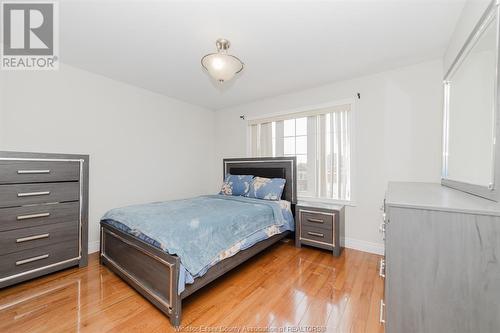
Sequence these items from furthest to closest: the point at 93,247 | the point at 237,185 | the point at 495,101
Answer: the point at 237,185 < the point at 93,247 < the point at 495,101

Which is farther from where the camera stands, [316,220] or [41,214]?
[316,220]

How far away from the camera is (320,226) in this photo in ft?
9.23

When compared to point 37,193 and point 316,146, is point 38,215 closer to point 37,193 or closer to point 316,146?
point 37,193

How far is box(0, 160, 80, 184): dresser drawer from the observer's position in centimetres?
195

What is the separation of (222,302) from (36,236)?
74.7 inches

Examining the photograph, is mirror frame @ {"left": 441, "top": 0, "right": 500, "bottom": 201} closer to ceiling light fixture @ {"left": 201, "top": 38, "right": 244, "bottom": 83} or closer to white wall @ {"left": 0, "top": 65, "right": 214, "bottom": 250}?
ceiling light fixture @ {"left": 201, "top": 38, "right": 244, "bottom": 83}

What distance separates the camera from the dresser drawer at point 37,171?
1.95m

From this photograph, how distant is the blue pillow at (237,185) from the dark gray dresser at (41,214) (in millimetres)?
1874

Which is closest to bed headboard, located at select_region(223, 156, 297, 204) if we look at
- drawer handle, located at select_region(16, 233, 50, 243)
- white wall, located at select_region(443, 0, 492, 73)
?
white wall, located at select_region(443, 0, 492, 73)

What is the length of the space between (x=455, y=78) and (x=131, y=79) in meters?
3.64

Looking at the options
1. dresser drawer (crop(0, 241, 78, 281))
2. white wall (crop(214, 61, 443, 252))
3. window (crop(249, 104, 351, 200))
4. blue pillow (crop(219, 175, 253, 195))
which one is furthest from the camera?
blue pillow (crop(219, 175, 253, 195))

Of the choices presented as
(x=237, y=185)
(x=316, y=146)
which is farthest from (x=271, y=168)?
(x=316, y=146)

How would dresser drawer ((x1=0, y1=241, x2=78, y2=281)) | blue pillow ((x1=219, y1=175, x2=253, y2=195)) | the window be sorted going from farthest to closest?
blue pillow ((x1=219, y1=175, x2=253, y2=195)) < the window < dresser drawer ((x1=0, y1=241, x2=78, y2=281))

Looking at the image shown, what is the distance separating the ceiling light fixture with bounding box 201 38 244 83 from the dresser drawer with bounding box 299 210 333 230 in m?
1.99
